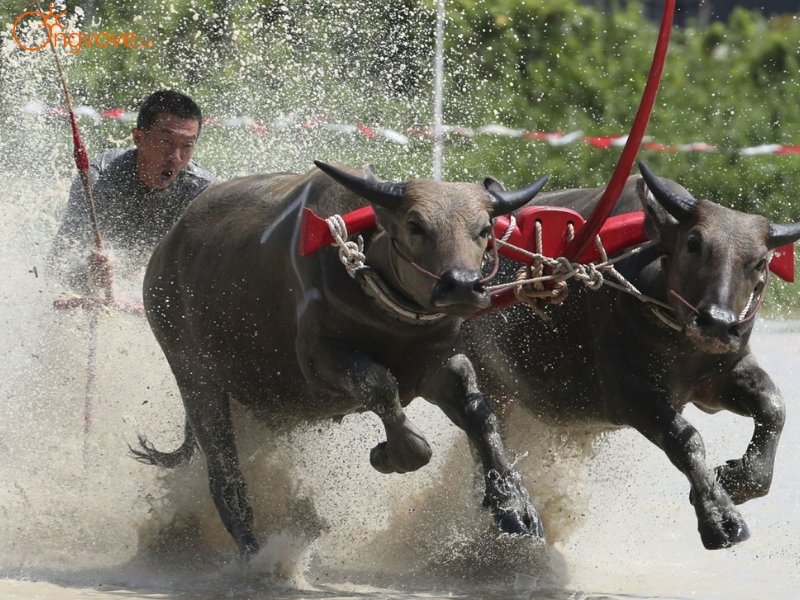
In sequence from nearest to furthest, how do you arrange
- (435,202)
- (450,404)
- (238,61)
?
(435,202) < (450,404) < (238,61)

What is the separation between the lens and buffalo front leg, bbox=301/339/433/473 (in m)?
5.22

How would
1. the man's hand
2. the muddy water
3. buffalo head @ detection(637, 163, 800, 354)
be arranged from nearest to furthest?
buffalo head @ detection(637, 163, 800, 354)
the muddy water
the man's hand

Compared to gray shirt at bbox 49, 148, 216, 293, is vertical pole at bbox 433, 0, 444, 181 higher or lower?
lower

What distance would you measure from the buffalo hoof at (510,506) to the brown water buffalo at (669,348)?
1.87 ft

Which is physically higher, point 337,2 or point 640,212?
point 640,212

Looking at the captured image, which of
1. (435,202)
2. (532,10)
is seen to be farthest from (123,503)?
(532,10)

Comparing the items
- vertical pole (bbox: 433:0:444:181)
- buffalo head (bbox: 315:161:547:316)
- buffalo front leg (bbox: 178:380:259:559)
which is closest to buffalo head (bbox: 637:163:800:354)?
buffalo head (bbox: 315:161:547:316)

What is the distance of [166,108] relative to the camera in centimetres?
722

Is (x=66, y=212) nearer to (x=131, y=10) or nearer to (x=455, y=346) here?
(x=455, y=346)

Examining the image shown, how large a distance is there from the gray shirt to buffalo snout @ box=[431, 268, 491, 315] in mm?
2797

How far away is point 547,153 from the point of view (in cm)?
1374

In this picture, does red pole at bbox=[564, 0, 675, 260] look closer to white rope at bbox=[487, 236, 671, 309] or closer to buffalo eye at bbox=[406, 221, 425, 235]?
white rope at bbox=[487, 236, 671, 309]

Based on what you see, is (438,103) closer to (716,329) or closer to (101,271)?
(101,271)

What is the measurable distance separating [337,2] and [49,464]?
5240 millimetres
